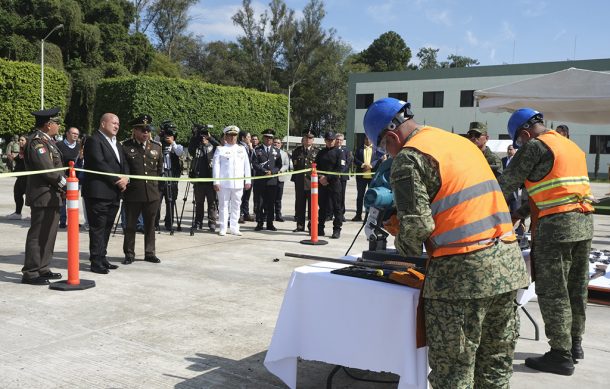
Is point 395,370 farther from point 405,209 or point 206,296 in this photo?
point 206,296

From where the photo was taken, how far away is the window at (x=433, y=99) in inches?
1784

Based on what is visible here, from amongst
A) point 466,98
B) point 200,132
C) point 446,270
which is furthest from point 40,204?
point 466,98

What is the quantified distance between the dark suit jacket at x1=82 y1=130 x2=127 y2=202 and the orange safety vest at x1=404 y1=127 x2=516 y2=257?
17.5ft

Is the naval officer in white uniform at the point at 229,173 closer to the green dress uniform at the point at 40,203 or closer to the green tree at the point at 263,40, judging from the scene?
the green dress uniform at the point at 40,203

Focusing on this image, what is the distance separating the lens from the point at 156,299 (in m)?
6.01

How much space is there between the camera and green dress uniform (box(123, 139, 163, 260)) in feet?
25.4

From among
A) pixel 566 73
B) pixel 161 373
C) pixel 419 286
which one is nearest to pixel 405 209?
pixel 419 286

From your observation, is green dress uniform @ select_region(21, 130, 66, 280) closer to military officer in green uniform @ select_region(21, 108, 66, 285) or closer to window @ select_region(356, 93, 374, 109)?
military officer in green uniform @ select_region(21, 108, 66, 285)

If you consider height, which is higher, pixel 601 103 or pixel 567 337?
pixel 601 103

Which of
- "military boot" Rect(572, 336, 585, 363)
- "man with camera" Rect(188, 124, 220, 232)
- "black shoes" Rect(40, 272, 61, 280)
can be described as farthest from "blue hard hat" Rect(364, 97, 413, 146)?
"man with camera" Rect(188, 124, 220, 232)

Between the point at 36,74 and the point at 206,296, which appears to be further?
the point at 36,74

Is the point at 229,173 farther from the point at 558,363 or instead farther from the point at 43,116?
the point at 558,363

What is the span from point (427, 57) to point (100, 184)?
88811 millimetres

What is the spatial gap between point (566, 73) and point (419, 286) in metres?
6.56
